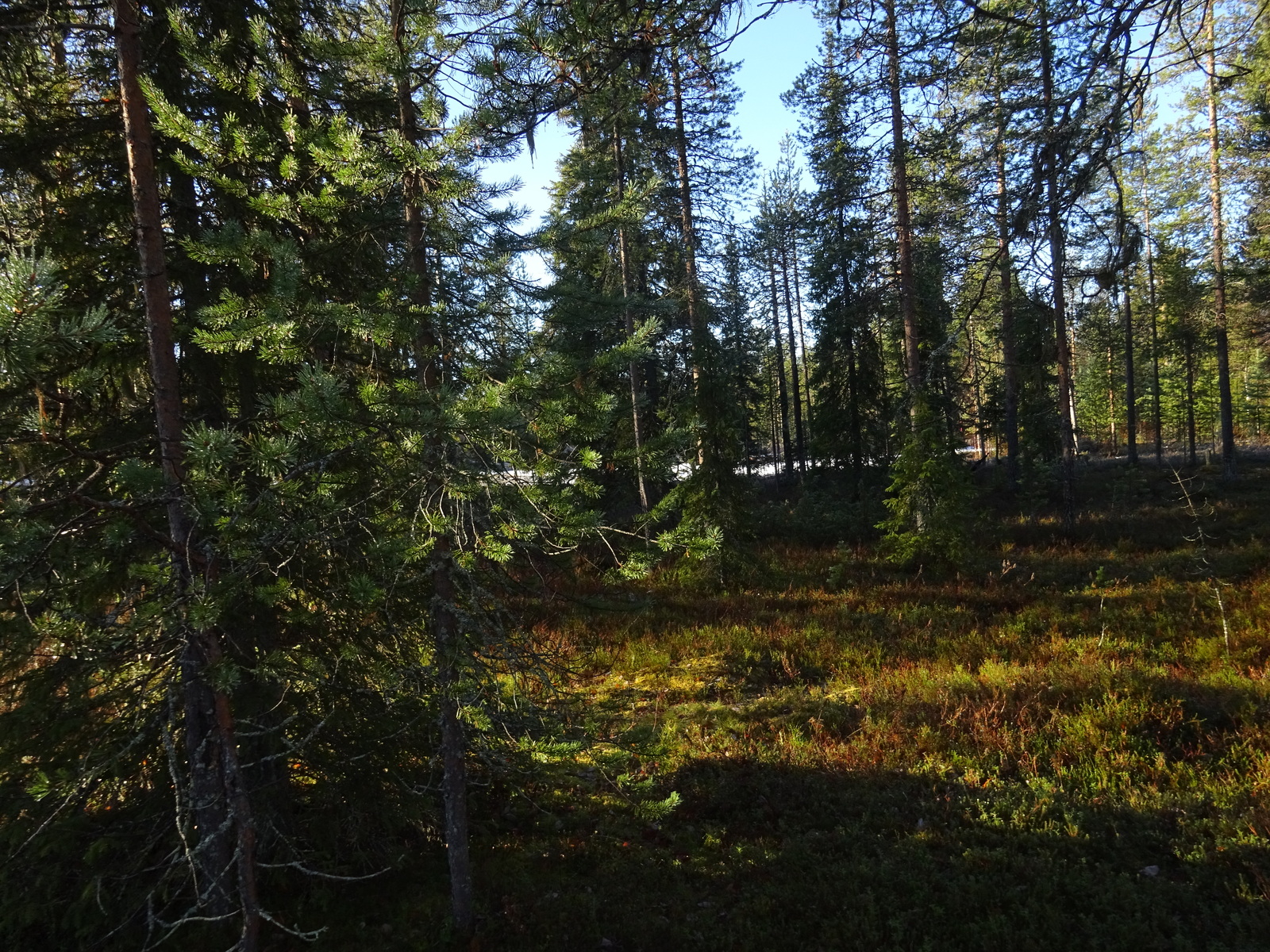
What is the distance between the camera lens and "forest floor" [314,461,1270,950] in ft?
16.9

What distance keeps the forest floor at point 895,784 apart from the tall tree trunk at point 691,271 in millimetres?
4779

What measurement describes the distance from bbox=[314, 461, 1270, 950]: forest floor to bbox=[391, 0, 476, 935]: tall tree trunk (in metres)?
0.60

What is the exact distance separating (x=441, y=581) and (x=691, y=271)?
41.0 feet

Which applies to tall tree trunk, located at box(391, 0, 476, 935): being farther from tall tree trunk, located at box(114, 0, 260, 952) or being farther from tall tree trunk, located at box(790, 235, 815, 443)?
tall tree trunk, located at box(790, 235, 815, 443)

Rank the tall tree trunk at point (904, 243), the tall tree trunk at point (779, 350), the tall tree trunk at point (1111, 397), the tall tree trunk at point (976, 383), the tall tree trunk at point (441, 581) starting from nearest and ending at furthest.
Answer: the tall tree trunk at point (441, 581), the tall tree trunk at point (976, 383), the tall tree trunk at point (904, 243), the tall tree trunk at point (779, 350), the tall tree trunk at point (1111, 397)

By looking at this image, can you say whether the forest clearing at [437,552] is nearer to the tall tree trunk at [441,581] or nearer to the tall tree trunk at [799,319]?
the tall tree trunk at [441,581]

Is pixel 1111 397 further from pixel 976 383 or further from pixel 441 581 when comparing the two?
pixel 441 581

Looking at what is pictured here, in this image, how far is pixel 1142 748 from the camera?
23.6 ft

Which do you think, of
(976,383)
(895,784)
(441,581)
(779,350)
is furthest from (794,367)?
(441,581)

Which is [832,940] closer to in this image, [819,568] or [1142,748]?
[1142,748]

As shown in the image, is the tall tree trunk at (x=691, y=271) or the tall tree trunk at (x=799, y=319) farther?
the tall tree trunk at (x=799, y=319)

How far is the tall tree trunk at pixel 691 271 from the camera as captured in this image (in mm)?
13727

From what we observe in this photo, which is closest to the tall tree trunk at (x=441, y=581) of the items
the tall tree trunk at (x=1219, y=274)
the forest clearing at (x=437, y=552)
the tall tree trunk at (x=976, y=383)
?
the forest clearing at (x=437, y=552)

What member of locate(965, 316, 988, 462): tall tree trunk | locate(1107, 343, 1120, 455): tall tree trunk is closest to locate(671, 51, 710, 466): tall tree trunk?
locate(965, 316, 988, 462): tall tree trunk
